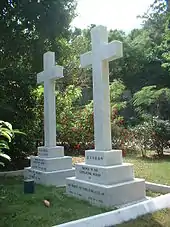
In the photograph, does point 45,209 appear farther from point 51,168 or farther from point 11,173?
point 11,173

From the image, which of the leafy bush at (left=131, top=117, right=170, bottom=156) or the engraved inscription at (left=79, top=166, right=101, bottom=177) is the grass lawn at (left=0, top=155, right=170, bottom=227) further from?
the leafy bush at (left=131, top=117, right=170, bottom=156)

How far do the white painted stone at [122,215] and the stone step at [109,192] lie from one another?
0.68m

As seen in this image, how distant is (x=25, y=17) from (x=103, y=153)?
6801 millimetres

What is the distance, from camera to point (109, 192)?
5441mm

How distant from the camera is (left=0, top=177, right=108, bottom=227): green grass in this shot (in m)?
4.75

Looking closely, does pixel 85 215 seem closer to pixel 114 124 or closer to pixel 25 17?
pixel 25 17

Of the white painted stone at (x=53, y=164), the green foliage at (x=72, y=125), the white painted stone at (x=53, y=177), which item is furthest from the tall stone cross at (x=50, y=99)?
the green foliage at (x=72, y=125)

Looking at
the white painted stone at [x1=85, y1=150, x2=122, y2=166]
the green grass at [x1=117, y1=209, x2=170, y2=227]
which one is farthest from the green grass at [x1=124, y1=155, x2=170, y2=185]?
the green grass at [x1=117, y1=209, x2=170, y2=227]

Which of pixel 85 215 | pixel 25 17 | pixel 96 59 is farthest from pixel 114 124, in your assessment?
pixel 85 215

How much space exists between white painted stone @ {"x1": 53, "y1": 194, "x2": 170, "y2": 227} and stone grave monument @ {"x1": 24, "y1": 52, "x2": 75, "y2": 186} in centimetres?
307

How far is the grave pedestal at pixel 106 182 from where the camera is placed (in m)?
5.53

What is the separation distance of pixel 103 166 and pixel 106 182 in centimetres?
33

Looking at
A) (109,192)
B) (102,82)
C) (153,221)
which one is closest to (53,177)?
(109,192)

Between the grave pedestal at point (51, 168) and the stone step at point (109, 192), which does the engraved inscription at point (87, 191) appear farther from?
the grave pedestal at point (51, 168)
